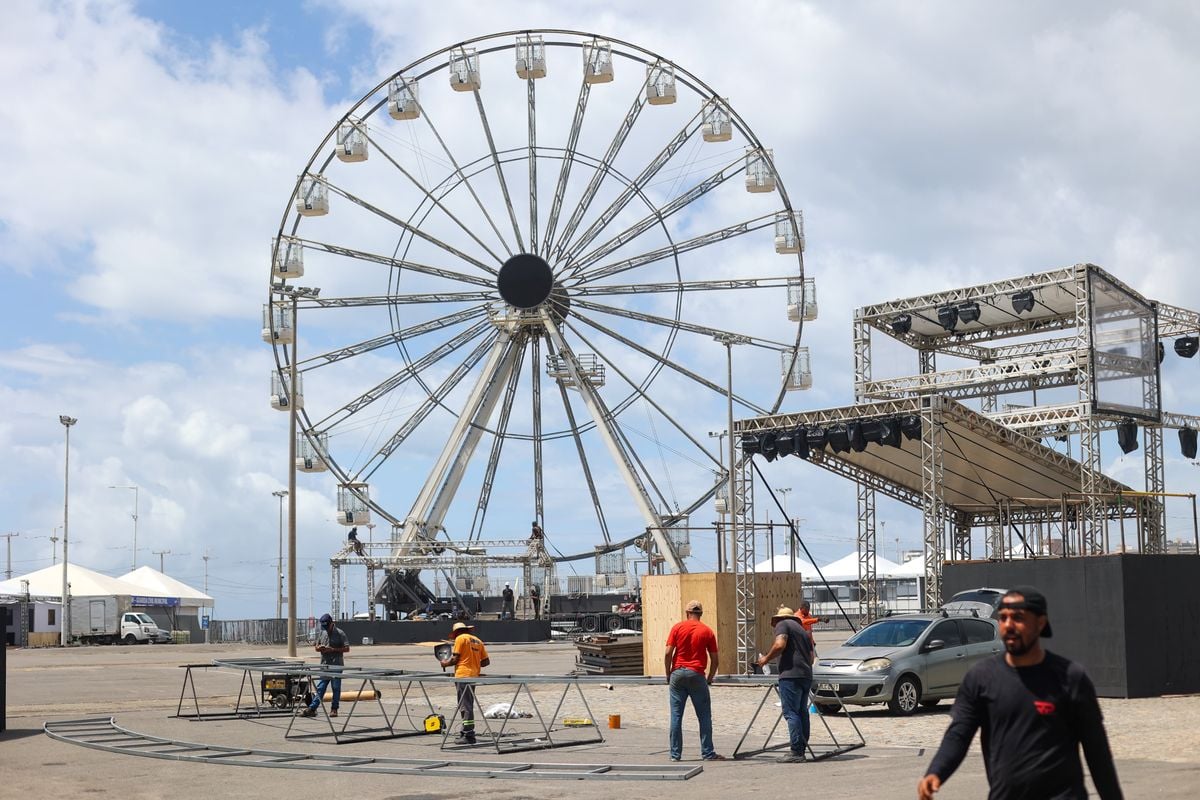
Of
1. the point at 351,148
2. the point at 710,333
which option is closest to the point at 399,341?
the point at 351,148

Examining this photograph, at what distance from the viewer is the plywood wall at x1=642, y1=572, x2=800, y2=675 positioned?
26.9 meters

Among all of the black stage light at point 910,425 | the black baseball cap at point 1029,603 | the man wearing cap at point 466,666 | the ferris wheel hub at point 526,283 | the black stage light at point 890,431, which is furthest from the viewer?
the ferris wheel hub at point 526,283

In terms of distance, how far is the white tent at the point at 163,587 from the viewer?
79625mm

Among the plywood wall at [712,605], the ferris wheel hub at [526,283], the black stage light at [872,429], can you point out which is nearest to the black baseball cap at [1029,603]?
the plywood wall at [712,605]

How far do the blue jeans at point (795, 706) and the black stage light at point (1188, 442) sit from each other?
40503 millimetres

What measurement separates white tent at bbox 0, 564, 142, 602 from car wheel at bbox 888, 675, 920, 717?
62442mm

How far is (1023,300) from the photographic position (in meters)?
44.5

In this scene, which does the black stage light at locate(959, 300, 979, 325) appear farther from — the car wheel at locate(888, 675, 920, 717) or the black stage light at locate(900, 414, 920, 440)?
the car wheel at locate(888, 675, 920, 717)

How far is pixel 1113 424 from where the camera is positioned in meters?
41.8

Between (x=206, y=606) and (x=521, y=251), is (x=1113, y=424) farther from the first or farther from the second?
(x=206, y=606)

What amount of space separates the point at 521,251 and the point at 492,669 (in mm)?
19644

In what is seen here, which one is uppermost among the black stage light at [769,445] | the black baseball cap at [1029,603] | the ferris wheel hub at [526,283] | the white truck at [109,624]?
the ferris wheel hub at [526,283]

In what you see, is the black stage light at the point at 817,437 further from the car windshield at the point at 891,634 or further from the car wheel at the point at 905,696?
the car wheel at the point at 905,696

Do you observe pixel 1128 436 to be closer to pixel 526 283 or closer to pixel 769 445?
pixel 769 445
